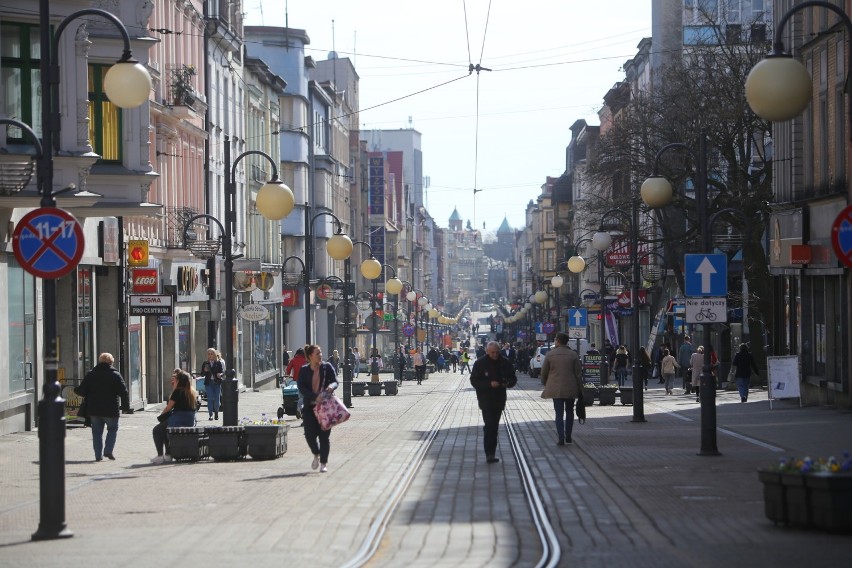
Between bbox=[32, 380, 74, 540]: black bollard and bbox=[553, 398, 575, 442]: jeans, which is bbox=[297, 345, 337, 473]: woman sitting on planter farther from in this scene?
bbox=[32, 380, 74, 540]: black bollard

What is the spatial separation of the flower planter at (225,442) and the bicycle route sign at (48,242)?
28.8ft

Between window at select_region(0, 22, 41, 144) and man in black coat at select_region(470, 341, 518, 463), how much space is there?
8782 millimetres

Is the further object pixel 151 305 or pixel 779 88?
pixel 151 305

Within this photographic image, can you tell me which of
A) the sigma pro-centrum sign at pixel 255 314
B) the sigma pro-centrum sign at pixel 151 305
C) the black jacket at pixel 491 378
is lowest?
the black jacket at pixel 491 378

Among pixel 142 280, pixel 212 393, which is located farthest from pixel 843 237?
pixel 142 280

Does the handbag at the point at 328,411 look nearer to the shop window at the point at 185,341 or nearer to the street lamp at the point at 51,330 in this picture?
the street lamp at the point at 51,330

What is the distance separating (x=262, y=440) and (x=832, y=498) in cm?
1105

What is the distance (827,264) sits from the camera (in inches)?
1275

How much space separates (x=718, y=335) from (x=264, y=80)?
73.4 ft

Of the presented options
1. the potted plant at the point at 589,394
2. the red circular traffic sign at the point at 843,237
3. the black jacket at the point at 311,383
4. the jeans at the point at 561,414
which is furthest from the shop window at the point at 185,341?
the red circular traffic sign at the point at 843,237

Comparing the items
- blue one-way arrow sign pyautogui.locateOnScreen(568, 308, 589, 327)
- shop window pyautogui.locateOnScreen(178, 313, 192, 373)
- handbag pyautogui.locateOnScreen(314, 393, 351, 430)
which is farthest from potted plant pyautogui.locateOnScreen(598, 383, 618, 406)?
handbag pyautogui.locateOnScreen(314, 393, 351, 430)

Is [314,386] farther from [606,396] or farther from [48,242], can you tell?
[606,396]

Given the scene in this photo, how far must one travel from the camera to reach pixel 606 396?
38.9m

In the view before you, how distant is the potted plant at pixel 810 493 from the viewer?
40.5 ft
